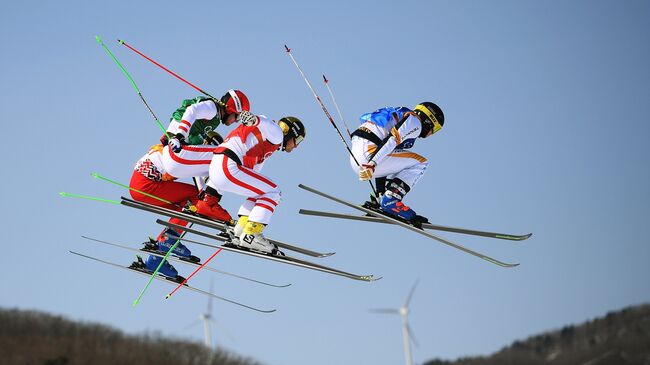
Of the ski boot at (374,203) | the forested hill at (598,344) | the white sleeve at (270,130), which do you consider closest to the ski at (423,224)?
the ski boot at (374,203)

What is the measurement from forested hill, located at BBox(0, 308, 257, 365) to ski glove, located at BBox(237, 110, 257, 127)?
50.8m

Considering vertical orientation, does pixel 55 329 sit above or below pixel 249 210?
above

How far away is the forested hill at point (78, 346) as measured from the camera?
64438 millimetres

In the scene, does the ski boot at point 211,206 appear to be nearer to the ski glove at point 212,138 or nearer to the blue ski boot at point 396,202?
the ski glove at point 212,138

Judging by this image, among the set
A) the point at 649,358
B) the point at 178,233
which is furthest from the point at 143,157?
the point at 649,358

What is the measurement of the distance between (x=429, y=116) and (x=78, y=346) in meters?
57.8

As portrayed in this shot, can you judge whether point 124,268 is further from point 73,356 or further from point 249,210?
point 73,356

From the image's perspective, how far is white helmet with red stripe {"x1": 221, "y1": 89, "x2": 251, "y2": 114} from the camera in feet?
56.6

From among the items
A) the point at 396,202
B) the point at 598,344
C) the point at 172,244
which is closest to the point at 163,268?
the point at 172,244

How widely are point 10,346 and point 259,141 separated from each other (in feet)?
168

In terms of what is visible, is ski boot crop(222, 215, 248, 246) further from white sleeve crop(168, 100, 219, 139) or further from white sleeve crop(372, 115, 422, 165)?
white sleeve crop(372, 115, 422, 165)

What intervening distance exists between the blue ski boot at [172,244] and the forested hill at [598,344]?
230 feet

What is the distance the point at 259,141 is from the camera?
56.0 feet

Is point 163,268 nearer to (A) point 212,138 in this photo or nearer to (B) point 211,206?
(B) point 211,206
